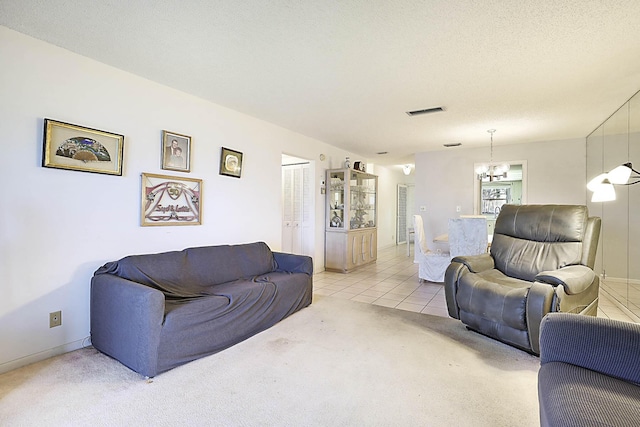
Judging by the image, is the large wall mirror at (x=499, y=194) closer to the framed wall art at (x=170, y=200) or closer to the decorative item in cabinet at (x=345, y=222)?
the decorative item in cabinet at (x=345, y=222)

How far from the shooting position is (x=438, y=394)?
1897mm

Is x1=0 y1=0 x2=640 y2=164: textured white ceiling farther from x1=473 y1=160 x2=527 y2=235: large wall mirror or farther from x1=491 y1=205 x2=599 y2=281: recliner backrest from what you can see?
x1=473 y1=160 x2=527 y2=235: large wall mirror

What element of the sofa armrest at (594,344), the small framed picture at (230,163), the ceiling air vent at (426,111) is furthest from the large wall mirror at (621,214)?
the small framed picture at (230,163)

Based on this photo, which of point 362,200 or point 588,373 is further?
point 362,200

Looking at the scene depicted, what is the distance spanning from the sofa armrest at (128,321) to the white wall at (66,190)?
0.96ft

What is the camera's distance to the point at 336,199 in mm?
5715

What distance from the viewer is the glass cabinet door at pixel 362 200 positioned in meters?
5.75

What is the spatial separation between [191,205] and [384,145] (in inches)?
144

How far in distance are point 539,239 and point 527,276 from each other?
411mm

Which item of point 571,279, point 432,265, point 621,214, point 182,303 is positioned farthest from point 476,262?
point 182,303

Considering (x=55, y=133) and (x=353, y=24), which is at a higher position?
(x=353, y=24)

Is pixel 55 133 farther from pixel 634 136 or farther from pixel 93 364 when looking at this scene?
pixel 634 136

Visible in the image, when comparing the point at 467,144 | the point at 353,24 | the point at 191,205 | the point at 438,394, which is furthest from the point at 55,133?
the point at 467,144

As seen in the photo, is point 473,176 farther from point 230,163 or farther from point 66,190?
point 66,190
